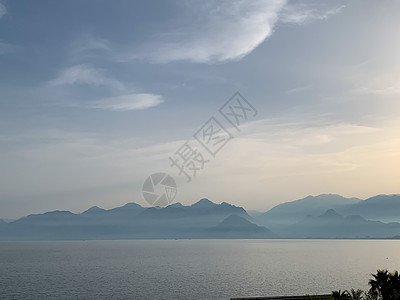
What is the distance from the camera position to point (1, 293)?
9862 centimetres

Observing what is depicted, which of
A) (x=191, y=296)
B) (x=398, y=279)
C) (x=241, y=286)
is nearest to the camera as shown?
(x=398, y=279)

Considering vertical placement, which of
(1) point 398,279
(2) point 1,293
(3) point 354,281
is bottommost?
(3) point 354,281

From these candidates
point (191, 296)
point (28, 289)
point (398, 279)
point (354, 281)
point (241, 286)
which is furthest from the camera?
point (354, 281)

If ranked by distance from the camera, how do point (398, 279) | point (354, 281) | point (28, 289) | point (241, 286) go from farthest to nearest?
point (354, 281) < point (241, 286) < point (28, 289) < point (398, 279)

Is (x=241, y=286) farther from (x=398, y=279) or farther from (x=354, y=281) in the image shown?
(x=398, y=279)

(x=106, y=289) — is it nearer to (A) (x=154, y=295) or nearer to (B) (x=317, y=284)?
(A) (x=154, y=295)

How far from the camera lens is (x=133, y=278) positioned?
134 metres

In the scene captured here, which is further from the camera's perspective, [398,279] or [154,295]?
[154,295]

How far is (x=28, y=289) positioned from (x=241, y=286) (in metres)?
62.3

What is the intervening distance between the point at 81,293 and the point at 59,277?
4211cm

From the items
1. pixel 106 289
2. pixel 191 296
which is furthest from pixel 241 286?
pixel 106 289

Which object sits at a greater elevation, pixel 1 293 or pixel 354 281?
pixel 1 293

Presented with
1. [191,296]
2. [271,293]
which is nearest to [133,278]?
[191,296]

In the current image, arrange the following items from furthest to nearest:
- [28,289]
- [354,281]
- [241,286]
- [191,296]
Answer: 1. [354,281]
2. [241,286]
3. [28,289]
4. [191,296]
